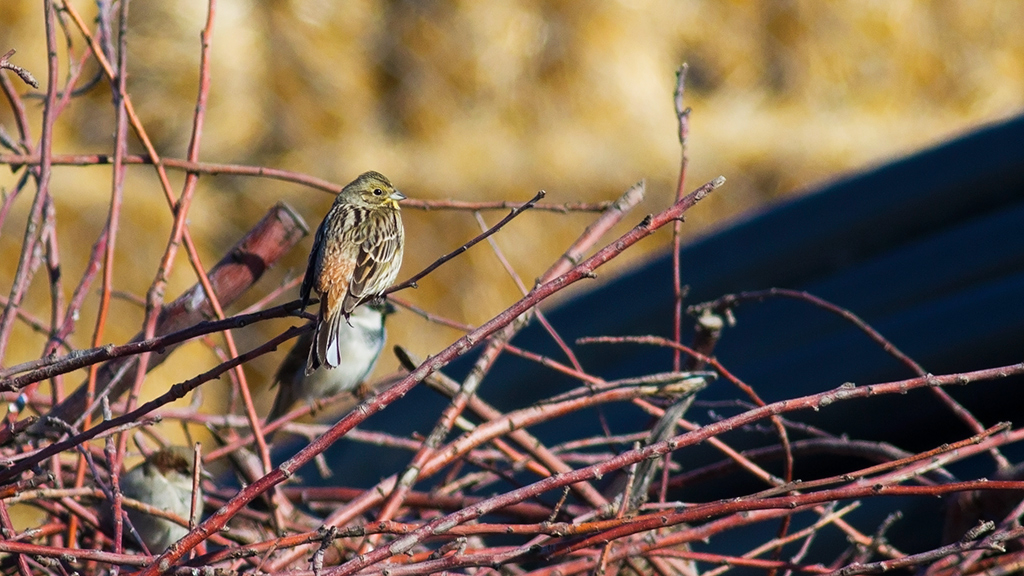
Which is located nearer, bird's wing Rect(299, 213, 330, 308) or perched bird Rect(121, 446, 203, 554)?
bird's wing Rect(299, 213, 330, 308)

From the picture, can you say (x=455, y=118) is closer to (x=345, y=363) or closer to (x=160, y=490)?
(x=345, y=363)

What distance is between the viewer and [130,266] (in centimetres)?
571

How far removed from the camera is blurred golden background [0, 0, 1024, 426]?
5.73m

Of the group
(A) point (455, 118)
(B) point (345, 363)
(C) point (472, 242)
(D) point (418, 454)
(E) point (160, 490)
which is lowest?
(D) point (418, 454)

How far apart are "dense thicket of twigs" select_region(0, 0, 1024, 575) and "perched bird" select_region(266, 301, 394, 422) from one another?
2.74 feet

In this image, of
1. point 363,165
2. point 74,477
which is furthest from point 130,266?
point 74,477

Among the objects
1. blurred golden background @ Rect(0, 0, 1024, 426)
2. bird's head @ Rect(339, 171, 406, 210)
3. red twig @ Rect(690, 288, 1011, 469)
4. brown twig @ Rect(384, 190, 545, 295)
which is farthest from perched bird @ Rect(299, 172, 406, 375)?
blurred golden background @ Rect(0, 0, 1024, 426)

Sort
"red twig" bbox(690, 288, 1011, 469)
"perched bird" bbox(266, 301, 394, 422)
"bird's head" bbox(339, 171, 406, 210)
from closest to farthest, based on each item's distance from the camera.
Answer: "red twig" bbox(690, 288, 1011, 469) → "bird's head" bbox(339, 171, 406, 210) → "perched bird" bbox(266, 301, 394, 422)

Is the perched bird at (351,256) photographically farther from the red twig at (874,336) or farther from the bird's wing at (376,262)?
the red twig at (874,336)

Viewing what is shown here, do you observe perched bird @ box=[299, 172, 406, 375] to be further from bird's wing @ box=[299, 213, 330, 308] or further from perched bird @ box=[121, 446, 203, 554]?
perched bird @ box=[121, 446, 203, 554]

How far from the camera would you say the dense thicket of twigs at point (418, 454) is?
1170 millimetres

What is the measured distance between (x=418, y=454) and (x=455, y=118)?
502 cm

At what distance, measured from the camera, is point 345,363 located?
306cm

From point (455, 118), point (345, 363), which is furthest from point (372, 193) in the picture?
point (455, 118)
